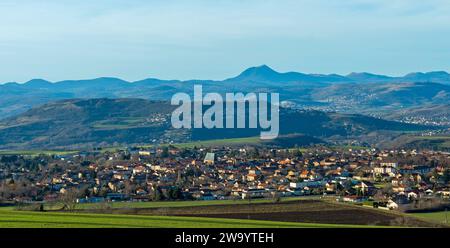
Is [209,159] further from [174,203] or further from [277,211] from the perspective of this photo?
[277,211]

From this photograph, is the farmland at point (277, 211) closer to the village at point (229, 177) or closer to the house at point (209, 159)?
the village at point (229, 177)

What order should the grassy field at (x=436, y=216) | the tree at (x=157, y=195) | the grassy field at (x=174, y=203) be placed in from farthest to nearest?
the tree at (x=157, y=195), the grassy field at (x=174, y=203), the grassy field at (x=436, y=216)

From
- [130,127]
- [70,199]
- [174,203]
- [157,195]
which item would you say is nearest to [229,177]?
[157,195]

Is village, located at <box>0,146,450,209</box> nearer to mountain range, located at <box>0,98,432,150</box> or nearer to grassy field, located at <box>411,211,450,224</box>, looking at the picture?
grassy field, located at <box>411,211,450,224</box>

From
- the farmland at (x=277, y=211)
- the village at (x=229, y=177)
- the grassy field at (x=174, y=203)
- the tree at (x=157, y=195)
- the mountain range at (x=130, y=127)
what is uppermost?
the farmland at (x=277, y=211)

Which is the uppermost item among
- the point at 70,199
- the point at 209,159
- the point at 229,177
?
the point at 70,199

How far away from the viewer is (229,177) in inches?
2063

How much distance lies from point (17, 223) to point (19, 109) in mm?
186838

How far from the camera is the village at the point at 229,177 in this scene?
38.9 metres

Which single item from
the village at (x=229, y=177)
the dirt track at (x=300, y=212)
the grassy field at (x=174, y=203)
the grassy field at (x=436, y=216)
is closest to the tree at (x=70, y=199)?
the village at (x=229, y=177)

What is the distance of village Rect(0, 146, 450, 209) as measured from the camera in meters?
38.9

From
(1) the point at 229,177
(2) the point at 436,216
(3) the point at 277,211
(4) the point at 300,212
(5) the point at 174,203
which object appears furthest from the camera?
(1) the point at 229,177

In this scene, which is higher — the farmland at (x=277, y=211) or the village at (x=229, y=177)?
the farmland at (x=277, y=211)
